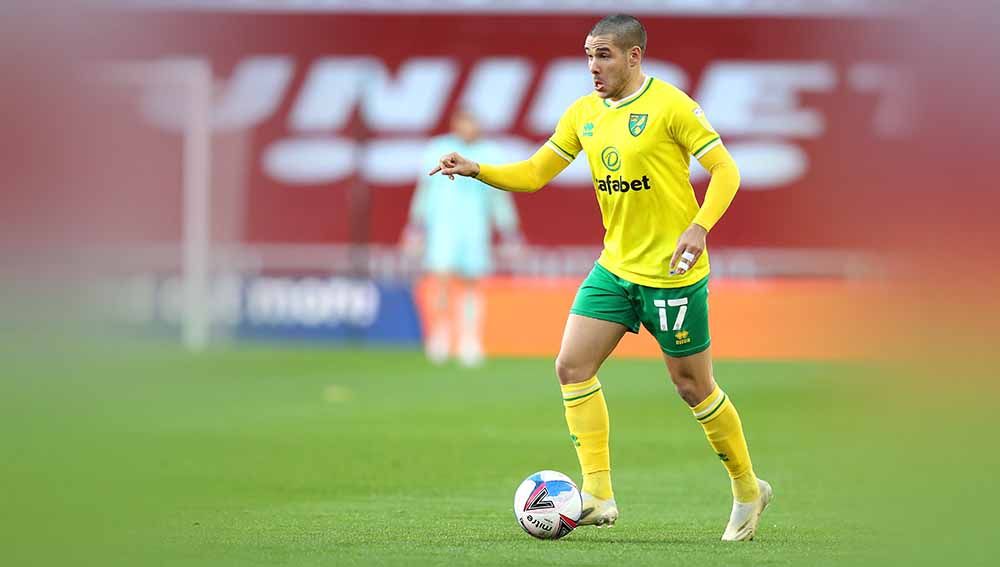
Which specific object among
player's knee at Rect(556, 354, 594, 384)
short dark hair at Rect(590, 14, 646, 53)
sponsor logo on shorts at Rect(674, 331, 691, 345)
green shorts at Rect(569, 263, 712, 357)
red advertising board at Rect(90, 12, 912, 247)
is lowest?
player's knee at Rect(556, 354, 594, 384)

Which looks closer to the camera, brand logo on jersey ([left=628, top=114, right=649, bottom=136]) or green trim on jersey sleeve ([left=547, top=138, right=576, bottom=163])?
brand logo on jersey ([left=628, top=114, right=649, bottom=136])

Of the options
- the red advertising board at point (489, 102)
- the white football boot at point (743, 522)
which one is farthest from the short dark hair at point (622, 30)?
the red advertising board at point (489, 102)

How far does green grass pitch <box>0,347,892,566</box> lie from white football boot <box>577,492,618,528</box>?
90 millimetres

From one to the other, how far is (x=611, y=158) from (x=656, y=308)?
0.64 metres

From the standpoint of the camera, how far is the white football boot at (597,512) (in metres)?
6.55

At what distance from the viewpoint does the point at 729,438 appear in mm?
6676

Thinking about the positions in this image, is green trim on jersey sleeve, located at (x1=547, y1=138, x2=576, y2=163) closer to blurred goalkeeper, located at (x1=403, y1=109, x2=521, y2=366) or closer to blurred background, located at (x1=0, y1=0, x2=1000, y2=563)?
blurred background, located at (x1=0, y1=0, x2=1000, y2=563)

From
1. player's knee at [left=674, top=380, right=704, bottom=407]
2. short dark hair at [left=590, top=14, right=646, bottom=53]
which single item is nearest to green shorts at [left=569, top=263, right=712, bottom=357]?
player's knee at [left=674, top=380, right=704, bottom=407]

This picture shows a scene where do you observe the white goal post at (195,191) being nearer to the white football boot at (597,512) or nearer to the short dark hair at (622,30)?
the white football boot at (597,512)

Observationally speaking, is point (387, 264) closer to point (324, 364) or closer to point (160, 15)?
point (324, 364)

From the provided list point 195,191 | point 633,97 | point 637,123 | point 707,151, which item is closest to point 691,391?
point 707,151

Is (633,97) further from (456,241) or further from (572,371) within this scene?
(456,241)

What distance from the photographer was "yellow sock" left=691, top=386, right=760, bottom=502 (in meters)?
6.62

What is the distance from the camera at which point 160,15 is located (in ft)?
23.3
